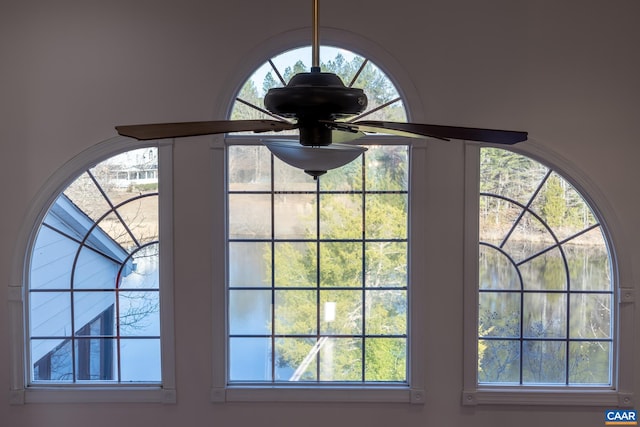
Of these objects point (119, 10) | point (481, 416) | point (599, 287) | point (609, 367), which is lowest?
point (481, 416)

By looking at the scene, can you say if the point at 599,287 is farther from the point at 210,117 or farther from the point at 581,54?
the point at 210,117

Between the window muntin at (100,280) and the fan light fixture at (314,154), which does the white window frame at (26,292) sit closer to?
the window muntin at (100,280)

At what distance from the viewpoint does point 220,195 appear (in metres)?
3.69

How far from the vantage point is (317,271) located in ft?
12.5

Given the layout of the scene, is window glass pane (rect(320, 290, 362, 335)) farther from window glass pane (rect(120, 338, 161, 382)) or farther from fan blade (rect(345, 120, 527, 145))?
fan blade (rect(345, 120, 527, 145))

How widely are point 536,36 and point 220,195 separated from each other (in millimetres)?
2156

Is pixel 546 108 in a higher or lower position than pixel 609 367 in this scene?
higher

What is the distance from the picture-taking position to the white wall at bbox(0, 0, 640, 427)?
Answer: 3627 millimetres

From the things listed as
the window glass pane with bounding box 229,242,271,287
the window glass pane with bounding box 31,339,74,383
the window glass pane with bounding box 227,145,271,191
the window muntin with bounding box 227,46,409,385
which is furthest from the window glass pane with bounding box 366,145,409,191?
the window glass pane with bounding box 31,339,74,383

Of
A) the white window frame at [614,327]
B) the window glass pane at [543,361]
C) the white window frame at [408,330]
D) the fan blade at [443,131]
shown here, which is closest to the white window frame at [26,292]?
the white window frame at [408,330]

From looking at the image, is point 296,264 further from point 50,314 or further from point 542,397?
point 542,397

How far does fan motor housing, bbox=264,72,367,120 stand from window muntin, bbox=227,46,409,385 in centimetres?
212

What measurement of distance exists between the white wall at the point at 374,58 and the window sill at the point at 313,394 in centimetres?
→ 80

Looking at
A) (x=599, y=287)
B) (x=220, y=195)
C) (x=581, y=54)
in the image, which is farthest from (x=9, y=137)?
(x=599, y=287)
